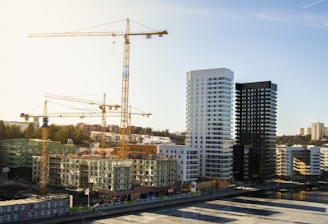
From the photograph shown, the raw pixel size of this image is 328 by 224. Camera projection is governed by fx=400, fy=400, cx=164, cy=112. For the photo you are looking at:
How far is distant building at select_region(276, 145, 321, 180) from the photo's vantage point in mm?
99188

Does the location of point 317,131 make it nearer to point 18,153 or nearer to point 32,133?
point 32,133

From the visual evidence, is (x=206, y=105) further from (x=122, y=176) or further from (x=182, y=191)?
(x=122, y=176)

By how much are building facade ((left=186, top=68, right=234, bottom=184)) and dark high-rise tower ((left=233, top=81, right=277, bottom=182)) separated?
13.6 m

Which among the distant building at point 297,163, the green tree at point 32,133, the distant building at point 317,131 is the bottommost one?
the distant building at point 297,163

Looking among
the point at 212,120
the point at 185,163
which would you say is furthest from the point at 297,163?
the point at 185,163

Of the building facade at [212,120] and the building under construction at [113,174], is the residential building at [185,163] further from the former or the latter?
the building facade at [212,120]

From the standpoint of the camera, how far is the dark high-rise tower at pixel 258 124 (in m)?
90.1

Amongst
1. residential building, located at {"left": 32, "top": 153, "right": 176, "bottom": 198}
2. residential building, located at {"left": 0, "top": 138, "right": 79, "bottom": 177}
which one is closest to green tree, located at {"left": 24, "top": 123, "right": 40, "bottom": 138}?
residential building, located at {"left": 0, "top": 138, "right": 79, "bottom": 177}

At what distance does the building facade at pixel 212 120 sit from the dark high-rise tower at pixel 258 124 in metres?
13.6

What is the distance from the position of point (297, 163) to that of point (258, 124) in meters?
19.1

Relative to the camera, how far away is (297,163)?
102000 millimetres

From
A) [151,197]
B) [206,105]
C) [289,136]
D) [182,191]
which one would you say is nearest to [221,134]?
[206,105]

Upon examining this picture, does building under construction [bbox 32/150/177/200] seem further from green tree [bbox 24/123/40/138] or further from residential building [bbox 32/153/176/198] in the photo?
green tree [bbox 24/123/40/138]

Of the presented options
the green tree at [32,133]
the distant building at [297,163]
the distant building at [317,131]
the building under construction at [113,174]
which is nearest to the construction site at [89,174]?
the building under construction at [113,174]
